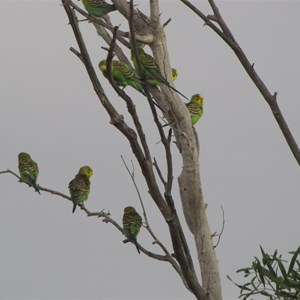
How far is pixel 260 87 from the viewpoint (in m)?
1.91

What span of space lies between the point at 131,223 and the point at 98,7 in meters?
2.19

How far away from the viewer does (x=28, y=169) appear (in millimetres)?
8555

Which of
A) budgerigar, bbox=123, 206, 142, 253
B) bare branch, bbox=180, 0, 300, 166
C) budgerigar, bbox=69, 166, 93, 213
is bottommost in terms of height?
bare branch, bbox=180, 0, 300, 166

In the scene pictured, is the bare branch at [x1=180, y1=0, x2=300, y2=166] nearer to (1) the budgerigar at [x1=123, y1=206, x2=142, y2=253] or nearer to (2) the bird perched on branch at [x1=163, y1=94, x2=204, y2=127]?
(1) the budgerigar at [x1=123, y1=206, x2=142, y2=253]

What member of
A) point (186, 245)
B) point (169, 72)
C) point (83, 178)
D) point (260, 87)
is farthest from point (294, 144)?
point (83, 178)

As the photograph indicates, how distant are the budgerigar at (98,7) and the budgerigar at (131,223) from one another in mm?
2062

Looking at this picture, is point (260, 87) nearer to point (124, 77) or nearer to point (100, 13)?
point (124, 77)

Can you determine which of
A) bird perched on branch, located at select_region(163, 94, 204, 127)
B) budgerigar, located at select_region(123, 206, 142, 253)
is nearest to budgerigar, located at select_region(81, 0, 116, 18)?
bird perched on branch, located at select_region(163, 94, 204, 127)

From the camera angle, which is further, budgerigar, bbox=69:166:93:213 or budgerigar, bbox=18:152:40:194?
budgerigar, bbox=18:152:40:194

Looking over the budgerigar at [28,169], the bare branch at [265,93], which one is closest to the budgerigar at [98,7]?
the budgerigar at [28,169]

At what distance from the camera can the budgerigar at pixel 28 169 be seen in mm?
8369

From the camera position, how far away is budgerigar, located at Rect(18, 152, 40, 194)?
8.37 m

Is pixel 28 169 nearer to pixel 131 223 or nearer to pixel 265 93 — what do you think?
pixel 131 223

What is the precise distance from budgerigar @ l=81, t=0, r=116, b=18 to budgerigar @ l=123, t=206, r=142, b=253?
6.76ft
